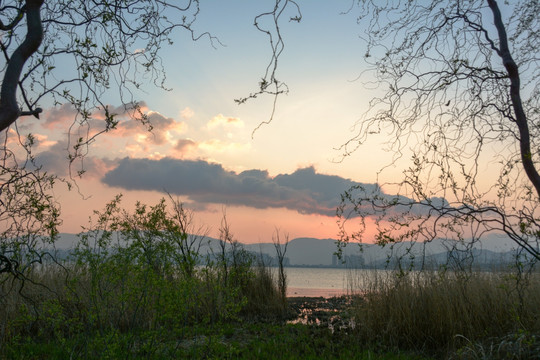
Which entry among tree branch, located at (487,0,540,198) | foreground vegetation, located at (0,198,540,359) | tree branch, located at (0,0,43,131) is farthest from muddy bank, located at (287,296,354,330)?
tree branch, located at (0,0,43,131)

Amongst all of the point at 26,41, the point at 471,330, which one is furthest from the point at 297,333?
the point at 26,41

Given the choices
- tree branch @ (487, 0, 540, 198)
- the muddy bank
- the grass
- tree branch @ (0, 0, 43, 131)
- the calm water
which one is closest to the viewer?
tree branch @ (0, 0, 43, 131)

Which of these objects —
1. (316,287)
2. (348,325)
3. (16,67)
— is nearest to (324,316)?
(348,325)

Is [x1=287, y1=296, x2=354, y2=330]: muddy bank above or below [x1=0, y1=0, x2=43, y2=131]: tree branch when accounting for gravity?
below

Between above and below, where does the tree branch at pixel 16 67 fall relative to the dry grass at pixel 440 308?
above

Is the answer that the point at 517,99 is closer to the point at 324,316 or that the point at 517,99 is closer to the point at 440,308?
the point at 440,308

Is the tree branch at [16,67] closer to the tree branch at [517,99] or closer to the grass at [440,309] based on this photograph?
the tree branch at [517,99]

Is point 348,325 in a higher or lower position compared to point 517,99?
lower

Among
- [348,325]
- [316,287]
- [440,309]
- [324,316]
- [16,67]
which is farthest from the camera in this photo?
[316,287]

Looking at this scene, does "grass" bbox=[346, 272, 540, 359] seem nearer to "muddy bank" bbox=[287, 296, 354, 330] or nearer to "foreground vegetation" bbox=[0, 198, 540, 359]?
"foreground vegetation" bbox=[0, 198, 540, 359]

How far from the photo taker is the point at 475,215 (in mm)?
5914

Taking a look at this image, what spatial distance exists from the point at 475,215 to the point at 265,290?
7338 mm

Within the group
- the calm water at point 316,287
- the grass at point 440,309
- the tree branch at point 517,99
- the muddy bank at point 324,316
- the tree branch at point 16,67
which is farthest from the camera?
the calm water at point 316,287

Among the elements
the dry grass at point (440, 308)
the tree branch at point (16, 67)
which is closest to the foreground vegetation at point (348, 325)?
the dry grass at point (440, 308)
